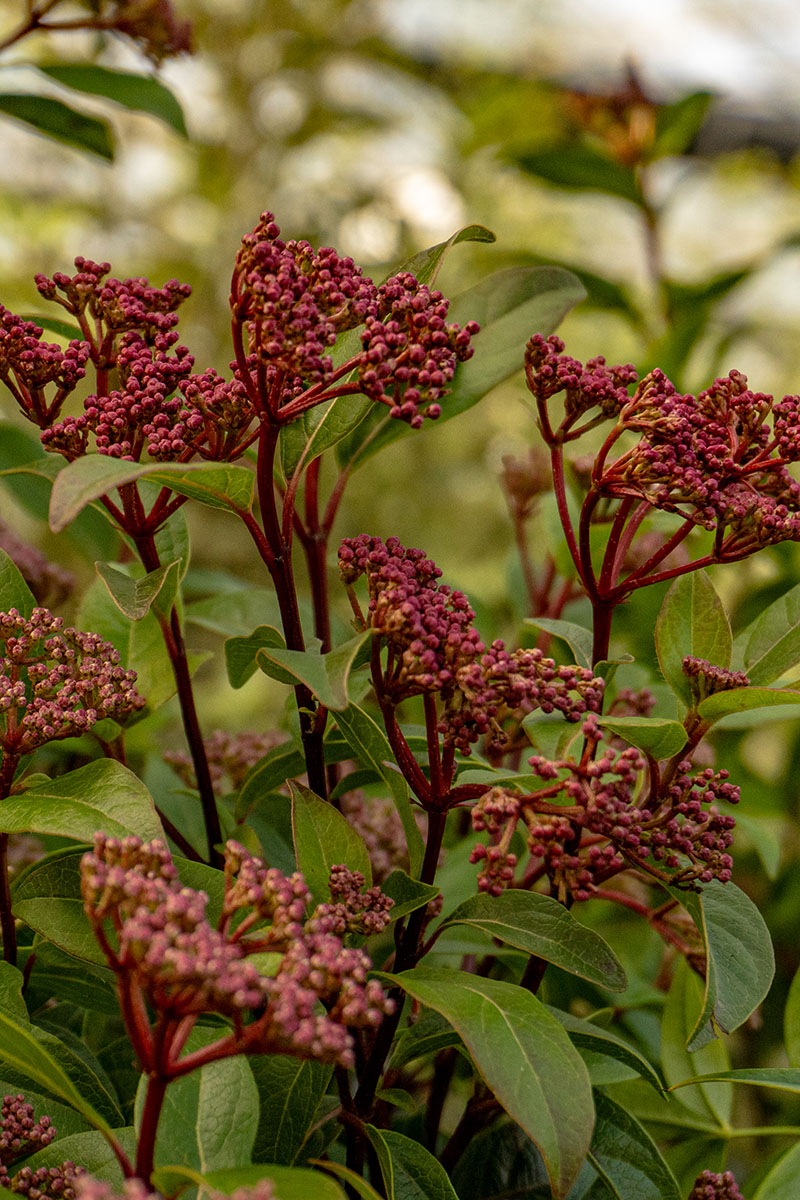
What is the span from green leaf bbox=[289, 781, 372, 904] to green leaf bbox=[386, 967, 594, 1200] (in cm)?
6

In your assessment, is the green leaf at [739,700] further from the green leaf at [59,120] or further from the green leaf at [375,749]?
the green leaf at [59,120]

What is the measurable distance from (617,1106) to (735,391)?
0.39 m

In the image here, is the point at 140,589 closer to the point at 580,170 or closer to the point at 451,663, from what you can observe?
the point at 451,663

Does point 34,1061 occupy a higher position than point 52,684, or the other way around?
point 52,684

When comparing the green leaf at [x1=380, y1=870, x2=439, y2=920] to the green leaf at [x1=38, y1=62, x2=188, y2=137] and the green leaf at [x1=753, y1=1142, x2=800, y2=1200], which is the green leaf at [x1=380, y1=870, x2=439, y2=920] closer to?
A: the green leaf at [x1=753, y1=1142, x2=800, y2=1200]

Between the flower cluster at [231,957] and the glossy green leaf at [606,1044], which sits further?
the glossy green leaf at [606,1044]

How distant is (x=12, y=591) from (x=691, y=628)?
374 mm

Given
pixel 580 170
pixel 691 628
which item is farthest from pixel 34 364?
pixel 580 170

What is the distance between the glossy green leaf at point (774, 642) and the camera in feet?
1.76

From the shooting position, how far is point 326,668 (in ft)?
1.33

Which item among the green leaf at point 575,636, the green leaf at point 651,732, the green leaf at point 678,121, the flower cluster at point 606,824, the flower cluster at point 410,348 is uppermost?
the green leaf at point 678,121

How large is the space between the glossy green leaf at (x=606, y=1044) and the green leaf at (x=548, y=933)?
44 millimetres

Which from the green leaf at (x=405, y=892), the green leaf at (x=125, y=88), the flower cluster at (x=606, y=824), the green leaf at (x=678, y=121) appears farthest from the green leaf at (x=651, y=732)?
the green leaf at (x=678, y=121)

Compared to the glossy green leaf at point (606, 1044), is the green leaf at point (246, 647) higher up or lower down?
higher up
